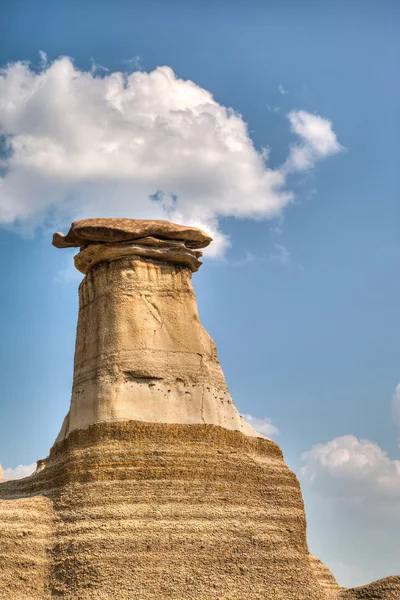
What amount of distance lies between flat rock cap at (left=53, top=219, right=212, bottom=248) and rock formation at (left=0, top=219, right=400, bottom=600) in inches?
1.7

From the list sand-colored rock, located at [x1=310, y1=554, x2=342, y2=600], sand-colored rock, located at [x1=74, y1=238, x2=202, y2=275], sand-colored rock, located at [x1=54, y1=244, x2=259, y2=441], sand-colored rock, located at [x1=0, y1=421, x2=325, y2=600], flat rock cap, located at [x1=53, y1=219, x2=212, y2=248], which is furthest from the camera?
sand-colored rock, located at [x1=310, y1=554, x2=342, y2=600]

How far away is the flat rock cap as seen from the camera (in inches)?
1196

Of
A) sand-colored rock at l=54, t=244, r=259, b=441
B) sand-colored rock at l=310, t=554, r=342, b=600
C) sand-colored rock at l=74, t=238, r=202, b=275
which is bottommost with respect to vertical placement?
sand-colored rock at l=310, t=554, r=342, b=600

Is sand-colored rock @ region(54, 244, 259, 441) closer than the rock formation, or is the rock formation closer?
the rock formation

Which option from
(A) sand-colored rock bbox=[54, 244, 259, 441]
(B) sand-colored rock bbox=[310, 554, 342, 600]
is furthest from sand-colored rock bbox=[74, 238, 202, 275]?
(B) sand-colored rock bbox=[310, 554, 342, 600]

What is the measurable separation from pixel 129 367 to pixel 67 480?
357 cm

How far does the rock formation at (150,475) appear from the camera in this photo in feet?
86.5

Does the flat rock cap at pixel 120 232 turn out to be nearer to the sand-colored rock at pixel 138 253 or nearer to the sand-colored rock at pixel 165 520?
the sand-colored rock at pixel 138 253

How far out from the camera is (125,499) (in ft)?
88.9

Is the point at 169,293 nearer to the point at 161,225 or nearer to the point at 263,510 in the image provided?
the point at 161,225

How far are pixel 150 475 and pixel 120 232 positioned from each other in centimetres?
721

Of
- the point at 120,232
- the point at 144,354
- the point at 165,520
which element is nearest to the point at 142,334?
the point at 144,354

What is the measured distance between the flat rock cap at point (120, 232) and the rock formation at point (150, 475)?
42 millimetres

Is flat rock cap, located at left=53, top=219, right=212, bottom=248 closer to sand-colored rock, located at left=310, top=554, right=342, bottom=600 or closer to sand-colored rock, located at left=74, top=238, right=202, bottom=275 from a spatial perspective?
sand-colored rock, located at left=74, top=238, right=202, bottom=275
